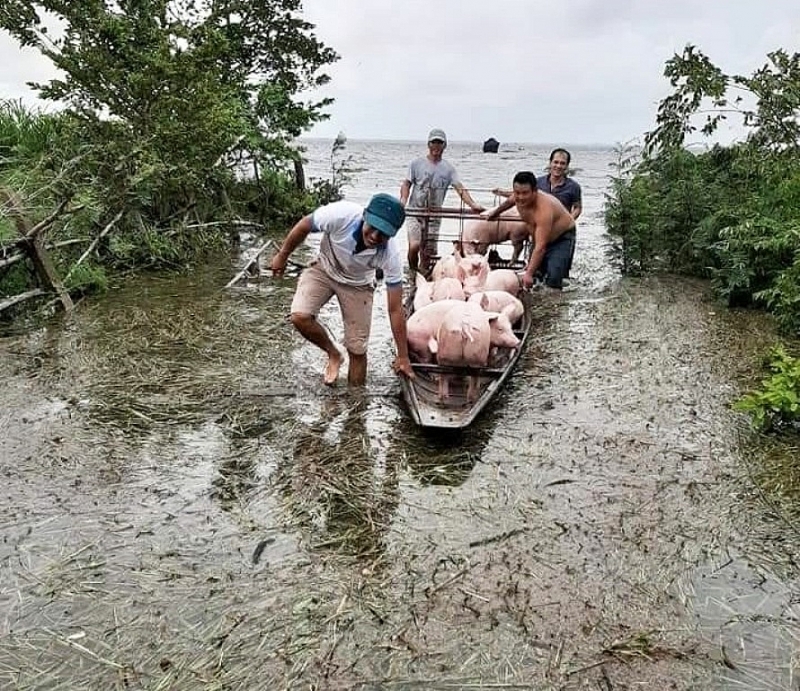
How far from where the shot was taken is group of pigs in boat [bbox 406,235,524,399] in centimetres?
592

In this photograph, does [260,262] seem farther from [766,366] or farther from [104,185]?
[766,366]

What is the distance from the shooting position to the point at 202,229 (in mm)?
11945

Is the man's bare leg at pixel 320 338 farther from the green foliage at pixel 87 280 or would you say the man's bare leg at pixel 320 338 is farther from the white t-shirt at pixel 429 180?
the white t-shirt at pixel 429 180

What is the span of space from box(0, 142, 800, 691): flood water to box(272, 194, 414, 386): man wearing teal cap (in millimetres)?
423

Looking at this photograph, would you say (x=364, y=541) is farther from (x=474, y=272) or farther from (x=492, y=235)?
(x=492, y=235)

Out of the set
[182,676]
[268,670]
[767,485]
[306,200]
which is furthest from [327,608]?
[306,200]

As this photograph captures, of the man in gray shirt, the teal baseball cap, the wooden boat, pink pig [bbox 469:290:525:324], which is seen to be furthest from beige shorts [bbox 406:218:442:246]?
the teal baseball cap

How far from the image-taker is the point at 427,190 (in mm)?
10766

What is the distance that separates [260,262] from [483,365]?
22.4ft

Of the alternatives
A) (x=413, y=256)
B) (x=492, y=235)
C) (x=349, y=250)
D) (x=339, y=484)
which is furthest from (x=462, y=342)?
(x=413, y=256)

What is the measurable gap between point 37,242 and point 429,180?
16.6 feet

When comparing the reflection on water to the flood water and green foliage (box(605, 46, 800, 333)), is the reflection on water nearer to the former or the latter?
the flood water

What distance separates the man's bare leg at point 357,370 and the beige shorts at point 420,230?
4.64m

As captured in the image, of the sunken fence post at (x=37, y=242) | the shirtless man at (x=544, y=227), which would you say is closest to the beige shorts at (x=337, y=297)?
the shirtless man at (x=544, y=227)
